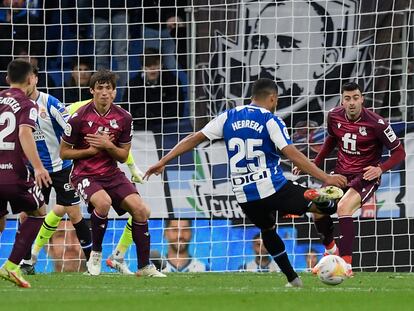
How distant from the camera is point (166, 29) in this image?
16125mm

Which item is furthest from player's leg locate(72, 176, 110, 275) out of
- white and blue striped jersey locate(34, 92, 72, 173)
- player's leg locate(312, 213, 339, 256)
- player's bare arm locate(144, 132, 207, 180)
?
player's leg locate(312, 213, 339, 256)

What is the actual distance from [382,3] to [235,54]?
6.25 feet

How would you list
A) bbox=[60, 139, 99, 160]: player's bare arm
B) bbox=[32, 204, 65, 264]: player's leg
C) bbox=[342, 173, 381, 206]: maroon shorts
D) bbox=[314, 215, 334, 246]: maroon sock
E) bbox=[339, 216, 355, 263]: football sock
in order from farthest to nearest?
1. bbox=[32, 204, 65, 264]: player's leg
2. bbox=[314, 215, 334, 246]: maroon sock
3. bbox=[342, 173, 381, 206]: maroon shorts
4. bbox=[339, 216, 355, 263]: football sock
5. bbox=[60, 139, 99, 160]: player's bare arm

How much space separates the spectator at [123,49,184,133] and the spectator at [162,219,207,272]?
125 centimetres

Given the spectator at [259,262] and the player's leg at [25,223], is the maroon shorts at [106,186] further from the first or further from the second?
the spectator at [259,262]

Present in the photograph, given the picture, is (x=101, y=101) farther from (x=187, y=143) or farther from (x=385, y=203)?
(x=385, y=203)

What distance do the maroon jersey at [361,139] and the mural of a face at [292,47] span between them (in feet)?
7.60

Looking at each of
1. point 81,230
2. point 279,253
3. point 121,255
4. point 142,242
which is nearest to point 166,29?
point 81,230

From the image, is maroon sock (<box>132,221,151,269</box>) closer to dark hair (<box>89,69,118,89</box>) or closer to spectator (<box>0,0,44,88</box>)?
dark hair (<box>89,69,118,89</box>)

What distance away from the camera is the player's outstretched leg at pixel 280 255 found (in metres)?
10.7

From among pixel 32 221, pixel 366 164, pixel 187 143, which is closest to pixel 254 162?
pixel 187 143

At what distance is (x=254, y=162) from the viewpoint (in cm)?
1089

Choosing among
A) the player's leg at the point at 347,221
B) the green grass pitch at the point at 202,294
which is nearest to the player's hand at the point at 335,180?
the green grass pitch at the point at 202,294

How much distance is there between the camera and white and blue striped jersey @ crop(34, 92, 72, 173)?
→ 535 inches
